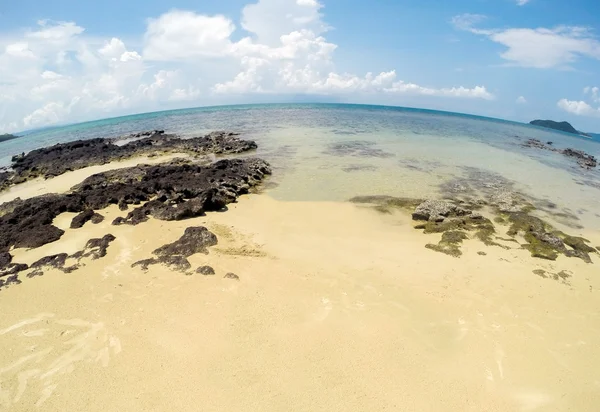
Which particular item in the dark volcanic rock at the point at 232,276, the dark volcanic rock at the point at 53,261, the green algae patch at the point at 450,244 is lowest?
the dark volcanic rock at the point at 53,261

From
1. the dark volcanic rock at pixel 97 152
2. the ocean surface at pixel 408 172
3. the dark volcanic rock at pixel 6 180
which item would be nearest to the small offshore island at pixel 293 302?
the ocean surface at pixel 408 172

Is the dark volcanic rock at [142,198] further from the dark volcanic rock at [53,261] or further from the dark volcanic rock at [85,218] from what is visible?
the dark volcanic rock at [53,261]

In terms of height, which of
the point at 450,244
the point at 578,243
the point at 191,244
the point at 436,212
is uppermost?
the point at 436,212

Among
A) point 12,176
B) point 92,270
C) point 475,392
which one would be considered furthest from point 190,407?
point 12,176

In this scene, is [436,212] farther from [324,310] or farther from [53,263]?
[53,263]

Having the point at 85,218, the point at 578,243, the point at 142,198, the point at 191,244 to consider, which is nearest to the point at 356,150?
the point at 578,243
